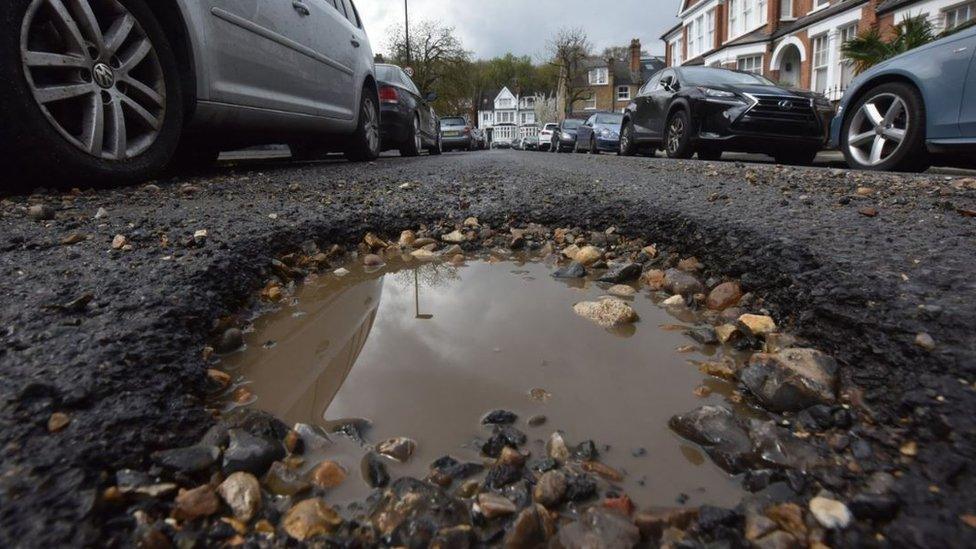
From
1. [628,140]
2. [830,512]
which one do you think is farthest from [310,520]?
[628,140]

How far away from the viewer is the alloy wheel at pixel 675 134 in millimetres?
9331

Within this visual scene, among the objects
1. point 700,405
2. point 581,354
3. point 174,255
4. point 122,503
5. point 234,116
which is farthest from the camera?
point 234,116

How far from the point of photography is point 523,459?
115cm

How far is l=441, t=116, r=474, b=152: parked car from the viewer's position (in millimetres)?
23375

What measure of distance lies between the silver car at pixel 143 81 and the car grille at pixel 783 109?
5928mm

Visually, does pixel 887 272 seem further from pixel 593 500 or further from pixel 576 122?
pixel 576 122

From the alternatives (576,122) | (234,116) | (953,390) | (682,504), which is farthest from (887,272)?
(576,122)

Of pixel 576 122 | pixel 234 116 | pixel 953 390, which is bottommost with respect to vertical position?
pixel 953 390

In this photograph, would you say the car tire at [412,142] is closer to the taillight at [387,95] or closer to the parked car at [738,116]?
the taillight at [387,95]

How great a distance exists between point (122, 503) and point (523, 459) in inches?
27.0

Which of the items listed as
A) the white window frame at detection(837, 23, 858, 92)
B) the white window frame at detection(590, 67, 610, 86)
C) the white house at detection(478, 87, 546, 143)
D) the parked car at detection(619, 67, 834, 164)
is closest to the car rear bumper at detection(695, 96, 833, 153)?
the parked car at detection(619, 67, 834, 164)

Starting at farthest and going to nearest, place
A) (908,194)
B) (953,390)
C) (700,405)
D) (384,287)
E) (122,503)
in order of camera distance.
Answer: (908,194)
(384,287)
(700,405)
(953,390)
(122,503)

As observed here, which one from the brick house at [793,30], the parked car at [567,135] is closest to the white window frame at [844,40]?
the brick house at [793,30]

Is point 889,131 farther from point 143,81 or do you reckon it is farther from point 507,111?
point 507,111
